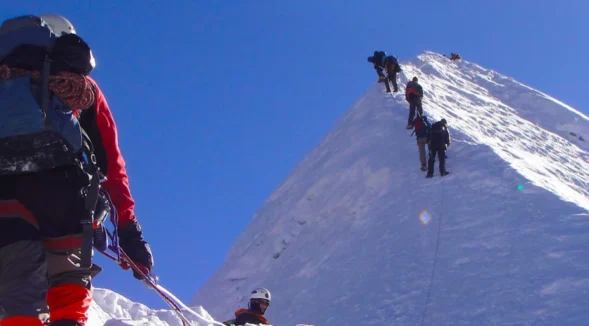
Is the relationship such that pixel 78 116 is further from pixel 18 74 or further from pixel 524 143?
pixel 524 143

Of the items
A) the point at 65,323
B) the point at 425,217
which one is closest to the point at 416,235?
the point at 425,217

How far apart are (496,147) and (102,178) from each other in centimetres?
1422

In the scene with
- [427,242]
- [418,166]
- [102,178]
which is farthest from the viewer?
[418,166]

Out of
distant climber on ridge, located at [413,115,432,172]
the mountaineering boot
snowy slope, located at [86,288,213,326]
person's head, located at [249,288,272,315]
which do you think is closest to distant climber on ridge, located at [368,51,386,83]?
distant climber on ridge, located at [413,115,432,172]

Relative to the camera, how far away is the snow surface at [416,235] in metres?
9.15

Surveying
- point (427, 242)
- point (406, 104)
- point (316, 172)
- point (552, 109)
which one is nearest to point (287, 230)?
point (316, 172)

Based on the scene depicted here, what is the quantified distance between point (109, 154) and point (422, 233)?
9814 mm

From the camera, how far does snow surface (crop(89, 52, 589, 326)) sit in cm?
915

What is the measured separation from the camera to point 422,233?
12164 millimetres

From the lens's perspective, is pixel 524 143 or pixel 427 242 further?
pixel 524 143

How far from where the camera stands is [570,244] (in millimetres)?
10039

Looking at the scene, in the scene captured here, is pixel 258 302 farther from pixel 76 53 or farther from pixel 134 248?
pixel 76 53

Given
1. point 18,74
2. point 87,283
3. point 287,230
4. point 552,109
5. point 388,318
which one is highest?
point 552,109

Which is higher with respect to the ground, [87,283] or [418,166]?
[418,166]
